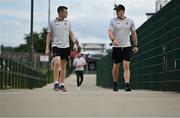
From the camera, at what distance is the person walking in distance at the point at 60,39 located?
48.1 ft

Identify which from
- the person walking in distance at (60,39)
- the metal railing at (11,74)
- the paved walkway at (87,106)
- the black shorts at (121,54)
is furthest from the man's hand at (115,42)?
the metal railing at (11,74)

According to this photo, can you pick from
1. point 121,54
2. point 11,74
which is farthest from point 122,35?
point 11,74

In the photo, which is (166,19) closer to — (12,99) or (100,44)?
(12,99)

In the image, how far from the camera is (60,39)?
14.8 m

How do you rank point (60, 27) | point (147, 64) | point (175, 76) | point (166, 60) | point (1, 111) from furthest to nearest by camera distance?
point (147, 64) < point (166, 60) < point (175, 76) < point (60, 27) < point (1, 111)

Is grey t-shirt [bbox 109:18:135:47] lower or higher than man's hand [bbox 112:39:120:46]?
higher

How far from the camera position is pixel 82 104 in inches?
386

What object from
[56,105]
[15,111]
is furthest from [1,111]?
[56,105]

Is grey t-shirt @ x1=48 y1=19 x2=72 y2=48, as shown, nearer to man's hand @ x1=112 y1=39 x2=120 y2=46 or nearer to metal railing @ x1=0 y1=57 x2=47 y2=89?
man's hand @ x1=112 y1=39 x2=120 y2=46

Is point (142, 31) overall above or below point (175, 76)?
above

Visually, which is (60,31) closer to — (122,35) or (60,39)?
(60,39)

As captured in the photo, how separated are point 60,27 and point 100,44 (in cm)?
7283

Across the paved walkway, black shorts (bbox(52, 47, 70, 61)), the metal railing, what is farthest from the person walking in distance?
the metal railing

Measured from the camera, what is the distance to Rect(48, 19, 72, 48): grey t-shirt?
1466cm
